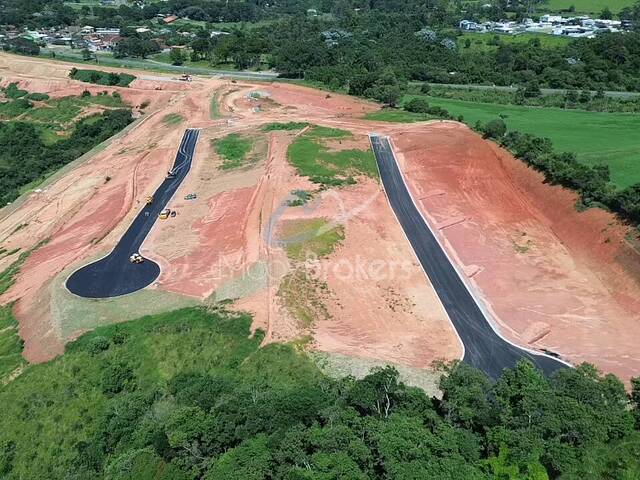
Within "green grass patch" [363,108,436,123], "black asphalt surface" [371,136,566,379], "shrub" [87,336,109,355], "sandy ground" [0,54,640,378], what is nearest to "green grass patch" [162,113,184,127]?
"sandy ground" [0,54,640,378]

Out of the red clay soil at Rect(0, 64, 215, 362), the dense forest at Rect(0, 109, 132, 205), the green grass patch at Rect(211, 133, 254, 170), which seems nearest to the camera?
the red clay soil at Rect(0, 64, 215, 362)

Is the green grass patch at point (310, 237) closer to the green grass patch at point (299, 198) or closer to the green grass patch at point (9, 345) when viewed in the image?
the green grass patch at point (299, 198)

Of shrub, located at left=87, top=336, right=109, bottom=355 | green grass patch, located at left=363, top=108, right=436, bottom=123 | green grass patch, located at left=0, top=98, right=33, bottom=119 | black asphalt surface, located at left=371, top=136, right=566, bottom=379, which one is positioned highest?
green grass patch, located at left=363, top=108, right=436, bottom=123

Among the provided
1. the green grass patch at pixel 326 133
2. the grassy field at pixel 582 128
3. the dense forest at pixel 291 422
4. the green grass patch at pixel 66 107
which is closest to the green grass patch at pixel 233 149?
the green grass patch at pixel 326 133

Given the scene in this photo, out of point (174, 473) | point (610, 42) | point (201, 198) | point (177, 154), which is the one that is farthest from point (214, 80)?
point (174, 473)

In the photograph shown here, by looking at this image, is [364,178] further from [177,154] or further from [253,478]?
[253,478]

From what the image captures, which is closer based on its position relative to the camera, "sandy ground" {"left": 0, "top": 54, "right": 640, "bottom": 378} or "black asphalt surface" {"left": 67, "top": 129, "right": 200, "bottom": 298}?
"sandy ground" {"left": 0, "top": 54, "right": 640, "bottom": 378}

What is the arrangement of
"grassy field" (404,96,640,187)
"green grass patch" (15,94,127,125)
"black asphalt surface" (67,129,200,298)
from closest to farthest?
"black asphalt surface" (67,129,200,298), "grassy field" (404,96,640,187), "green grass patch" (15,94,127,125)

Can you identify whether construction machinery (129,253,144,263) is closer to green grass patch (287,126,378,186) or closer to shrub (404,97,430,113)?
green grass patch (287,126,378,186)
